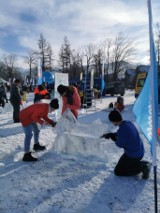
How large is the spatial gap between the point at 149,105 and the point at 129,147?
1.23 metres

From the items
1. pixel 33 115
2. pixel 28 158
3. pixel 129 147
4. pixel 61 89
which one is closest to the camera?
pixel 129 147

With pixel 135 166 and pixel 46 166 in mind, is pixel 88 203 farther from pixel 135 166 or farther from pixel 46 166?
pixel 46 166

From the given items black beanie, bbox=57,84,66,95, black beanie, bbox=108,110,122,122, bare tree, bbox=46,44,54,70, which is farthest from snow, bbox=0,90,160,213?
bare tree, bbox=46,44,54,70

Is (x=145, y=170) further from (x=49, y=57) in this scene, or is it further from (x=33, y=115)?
(x=49, y=57)

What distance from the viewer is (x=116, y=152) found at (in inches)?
222

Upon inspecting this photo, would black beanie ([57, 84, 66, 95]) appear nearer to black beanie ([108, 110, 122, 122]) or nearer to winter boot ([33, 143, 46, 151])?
winter boot ([33, 143, 46, 151])

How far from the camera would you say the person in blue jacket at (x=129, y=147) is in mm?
3976

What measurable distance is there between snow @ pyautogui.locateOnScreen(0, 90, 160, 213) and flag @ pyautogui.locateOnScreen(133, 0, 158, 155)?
1.11 metres

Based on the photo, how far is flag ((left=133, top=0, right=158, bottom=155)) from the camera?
2.77 metres

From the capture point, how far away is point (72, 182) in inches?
160

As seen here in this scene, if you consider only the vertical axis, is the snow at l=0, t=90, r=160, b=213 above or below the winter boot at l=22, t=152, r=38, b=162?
below

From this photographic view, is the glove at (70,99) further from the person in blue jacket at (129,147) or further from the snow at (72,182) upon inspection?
the person in blue jacket at (129,147)

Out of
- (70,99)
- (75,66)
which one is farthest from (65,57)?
(70,99)

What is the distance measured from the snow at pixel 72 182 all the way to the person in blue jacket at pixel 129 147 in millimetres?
144
